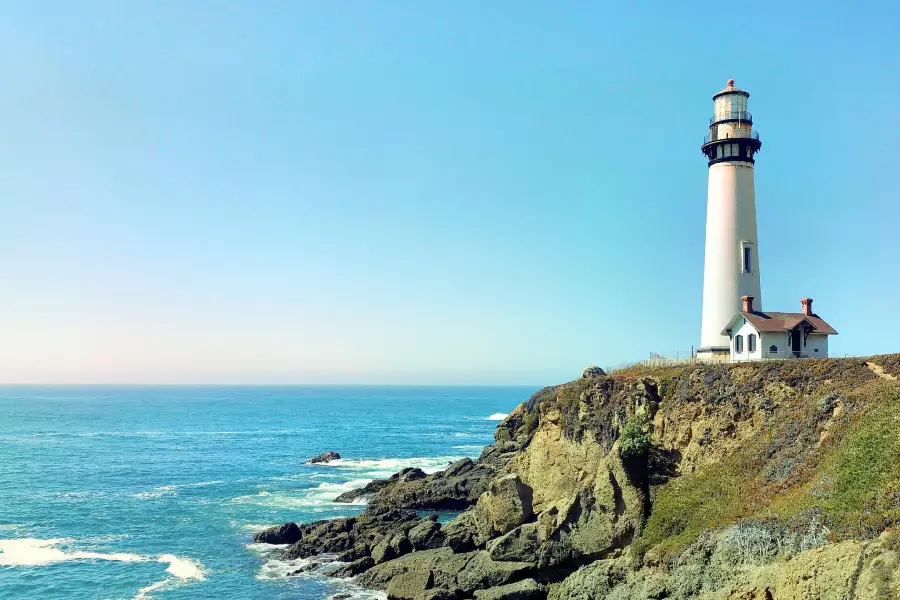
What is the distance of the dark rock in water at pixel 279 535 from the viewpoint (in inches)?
1699

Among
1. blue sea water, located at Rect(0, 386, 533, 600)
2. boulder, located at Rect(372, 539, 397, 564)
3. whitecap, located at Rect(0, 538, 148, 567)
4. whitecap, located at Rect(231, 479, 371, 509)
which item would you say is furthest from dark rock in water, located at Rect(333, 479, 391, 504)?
whitecap, located at Rect(0, 538, 148, 567)

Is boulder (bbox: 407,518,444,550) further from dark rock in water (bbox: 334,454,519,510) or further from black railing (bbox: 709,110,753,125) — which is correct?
black railing (bbox: 709,110,753,125)

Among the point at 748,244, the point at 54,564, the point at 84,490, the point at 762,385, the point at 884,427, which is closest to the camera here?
the point at 884,427

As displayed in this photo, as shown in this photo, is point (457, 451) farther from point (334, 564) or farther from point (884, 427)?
point (884, 427)

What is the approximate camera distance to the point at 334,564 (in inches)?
1528

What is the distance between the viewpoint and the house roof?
40.6 meters

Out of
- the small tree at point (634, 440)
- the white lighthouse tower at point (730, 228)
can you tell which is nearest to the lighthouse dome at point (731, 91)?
the white lighthouse tower at point (730, 228)

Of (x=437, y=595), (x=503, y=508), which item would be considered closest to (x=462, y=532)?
(x=503, y=508)

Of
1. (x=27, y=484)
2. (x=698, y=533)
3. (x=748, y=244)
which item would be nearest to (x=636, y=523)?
(x=698, y=533)

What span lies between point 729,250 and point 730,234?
42.3 inches

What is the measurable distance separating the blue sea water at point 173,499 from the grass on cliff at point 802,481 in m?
17.6

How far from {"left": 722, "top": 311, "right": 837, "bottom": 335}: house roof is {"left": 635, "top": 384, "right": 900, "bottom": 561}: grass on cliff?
9.42 metres

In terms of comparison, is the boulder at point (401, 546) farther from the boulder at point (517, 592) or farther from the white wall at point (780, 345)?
the white wall at point (780, 345)

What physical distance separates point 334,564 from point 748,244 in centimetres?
3336
